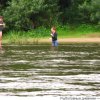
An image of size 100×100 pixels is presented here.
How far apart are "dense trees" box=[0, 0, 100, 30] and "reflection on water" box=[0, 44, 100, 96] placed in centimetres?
2608

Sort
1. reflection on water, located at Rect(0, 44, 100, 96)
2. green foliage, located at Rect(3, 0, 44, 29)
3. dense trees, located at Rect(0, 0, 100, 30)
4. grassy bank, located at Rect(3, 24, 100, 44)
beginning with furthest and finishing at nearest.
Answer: dense trees, located at Rect(0, 0, 100, 30), green foliage, located at Rect(3, 0, 44, 29), grassy bank, located at Rect(3, 24, 100, 44), reflection on water, located at Rect(0, 44, 100, 96)

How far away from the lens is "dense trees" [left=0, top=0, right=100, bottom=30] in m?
47.7

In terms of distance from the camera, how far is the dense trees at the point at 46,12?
4766 centimetres

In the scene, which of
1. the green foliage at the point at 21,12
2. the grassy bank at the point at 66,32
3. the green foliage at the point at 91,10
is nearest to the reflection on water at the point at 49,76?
the grassy bank at the point at 66,32

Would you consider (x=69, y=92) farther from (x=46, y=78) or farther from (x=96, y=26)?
(x=96, y=26)

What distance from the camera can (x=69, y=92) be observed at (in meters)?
11.8

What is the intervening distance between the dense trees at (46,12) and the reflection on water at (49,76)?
26077 millimetres

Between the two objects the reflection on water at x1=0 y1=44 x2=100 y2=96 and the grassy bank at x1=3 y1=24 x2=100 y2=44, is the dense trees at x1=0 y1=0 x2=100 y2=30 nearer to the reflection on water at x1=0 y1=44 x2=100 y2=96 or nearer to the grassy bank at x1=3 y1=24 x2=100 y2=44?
the grassy bank at x1=3 y1=24 x2=100 y2=44

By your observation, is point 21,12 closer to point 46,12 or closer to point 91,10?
point 46,12

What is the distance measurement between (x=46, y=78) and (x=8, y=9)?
3444 centimetres

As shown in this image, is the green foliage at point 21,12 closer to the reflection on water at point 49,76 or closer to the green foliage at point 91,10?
the green foliage at point 91,10

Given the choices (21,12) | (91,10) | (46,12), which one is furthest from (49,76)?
(46,12)

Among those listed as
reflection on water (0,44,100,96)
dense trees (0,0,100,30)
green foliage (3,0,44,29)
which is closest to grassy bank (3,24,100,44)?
dense trees (0,0,100,30)

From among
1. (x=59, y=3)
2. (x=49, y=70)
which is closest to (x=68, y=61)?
(x=49, y=70)
